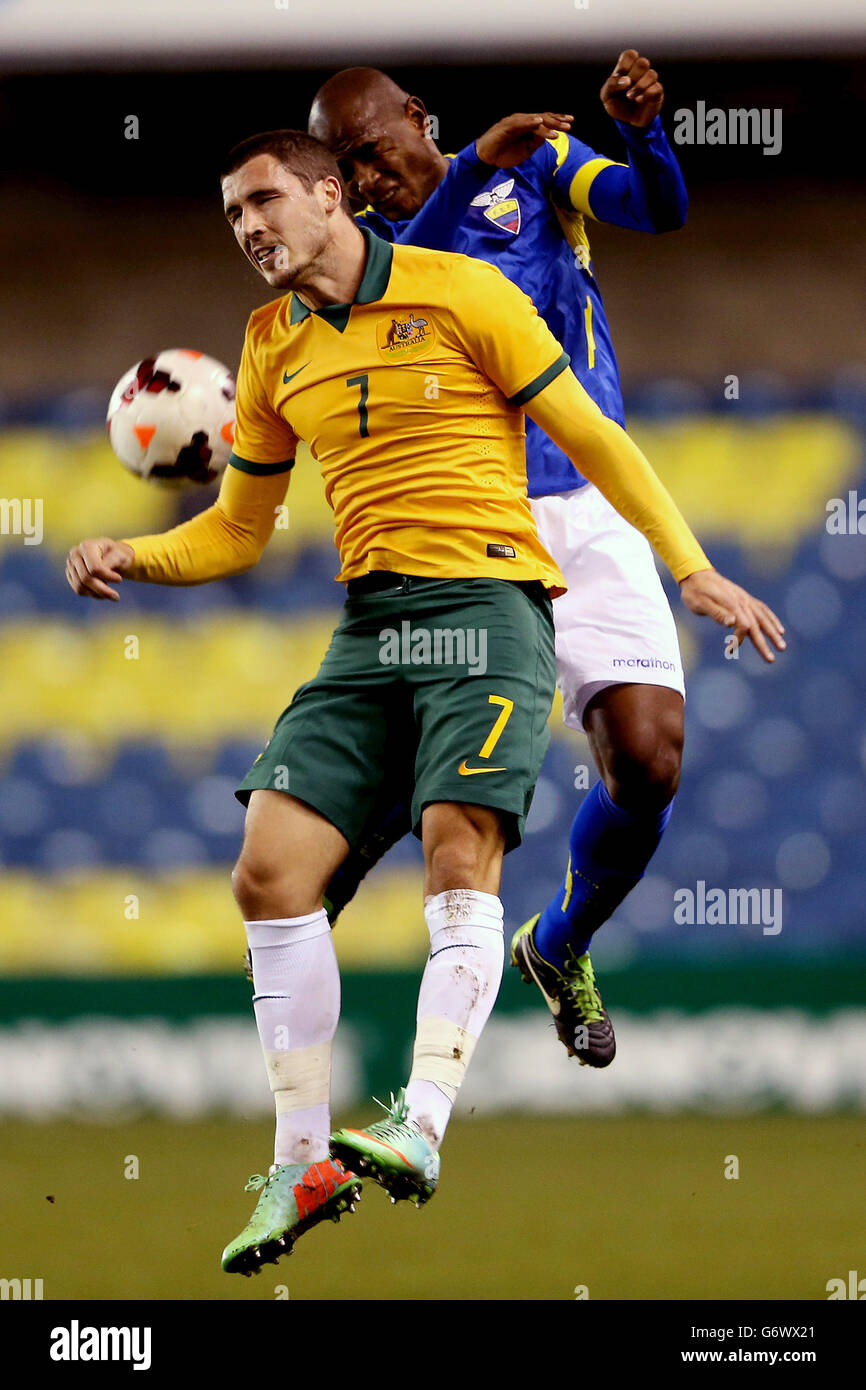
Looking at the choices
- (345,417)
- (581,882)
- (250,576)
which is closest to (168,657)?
(250,576)

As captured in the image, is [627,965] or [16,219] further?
[16,219]

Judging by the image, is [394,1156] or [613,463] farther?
[613,463]

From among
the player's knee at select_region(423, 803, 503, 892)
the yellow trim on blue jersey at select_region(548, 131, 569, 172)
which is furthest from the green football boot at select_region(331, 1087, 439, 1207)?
the yellow trim on blue jersey at select_region(548, 131, 569, 172)

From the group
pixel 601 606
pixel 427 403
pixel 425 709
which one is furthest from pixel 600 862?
pixel 427 403

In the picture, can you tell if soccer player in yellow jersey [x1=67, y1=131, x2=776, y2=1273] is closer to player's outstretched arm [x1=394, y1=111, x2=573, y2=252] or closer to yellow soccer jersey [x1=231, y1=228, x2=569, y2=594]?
yellow soccer jersey [x1=231, y1=228, x2=569, y2=594]

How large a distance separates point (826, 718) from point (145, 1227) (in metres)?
3.06

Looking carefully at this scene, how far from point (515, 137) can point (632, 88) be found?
213 millimetres

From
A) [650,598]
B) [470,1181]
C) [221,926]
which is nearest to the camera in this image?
[650,598]

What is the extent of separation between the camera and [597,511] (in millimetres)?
3262

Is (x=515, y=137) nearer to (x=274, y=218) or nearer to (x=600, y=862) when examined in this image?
(x=274, y=218)

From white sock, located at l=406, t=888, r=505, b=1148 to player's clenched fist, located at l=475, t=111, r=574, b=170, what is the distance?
1.31 meters

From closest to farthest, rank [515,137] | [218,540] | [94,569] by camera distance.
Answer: [94,569] < [515,137] < [218,540]

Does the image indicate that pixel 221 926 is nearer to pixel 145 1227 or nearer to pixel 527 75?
pixel 145 1227

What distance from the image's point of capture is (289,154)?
2.55 m
